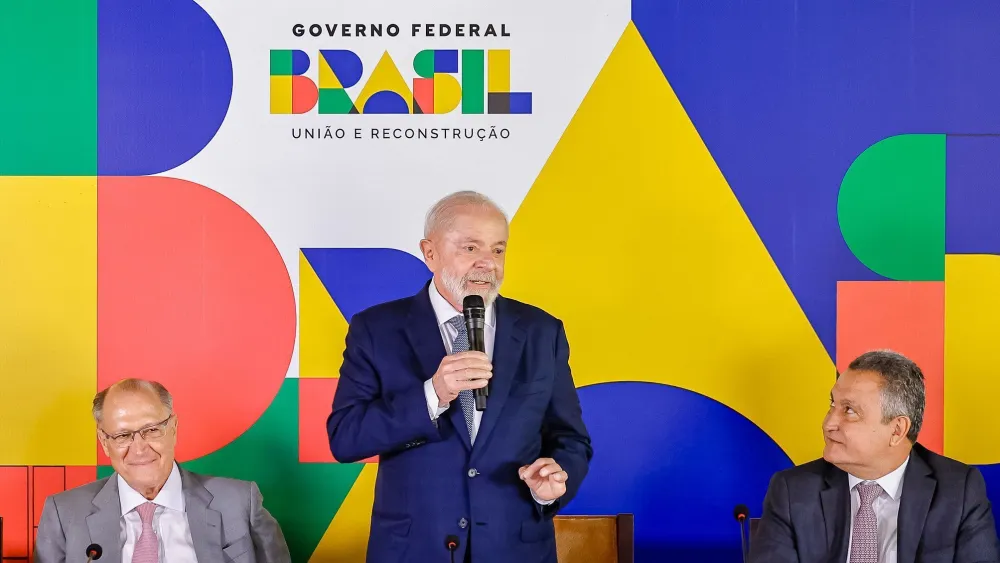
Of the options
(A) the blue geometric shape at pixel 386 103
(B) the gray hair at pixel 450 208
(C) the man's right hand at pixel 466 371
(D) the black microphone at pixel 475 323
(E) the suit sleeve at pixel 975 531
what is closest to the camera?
(C) the man's right hand at pixel 466 371

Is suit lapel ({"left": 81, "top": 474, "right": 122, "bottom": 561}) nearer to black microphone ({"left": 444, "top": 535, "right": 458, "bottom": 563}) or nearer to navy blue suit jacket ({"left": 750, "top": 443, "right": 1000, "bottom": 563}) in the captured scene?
black microphone ({"left": 444, "top": 535, "right": 458, "bottom": 563})

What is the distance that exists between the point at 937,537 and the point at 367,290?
1.89 m

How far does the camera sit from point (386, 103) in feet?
11.2

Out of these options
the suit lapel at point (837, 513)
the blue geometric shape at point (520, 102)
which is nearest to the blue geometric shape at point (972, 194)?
the suit lapel at point (837, 513)

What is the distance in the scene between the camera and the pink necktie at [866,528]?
2.67m

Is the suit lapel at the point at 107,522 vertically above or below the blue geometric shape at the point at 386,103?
below

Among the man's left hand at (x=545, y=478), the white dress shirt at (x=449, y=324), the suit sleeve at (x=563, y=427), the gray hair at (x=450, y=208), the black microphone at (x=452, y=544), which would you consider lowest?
the black microphone at (x=452, y=544)

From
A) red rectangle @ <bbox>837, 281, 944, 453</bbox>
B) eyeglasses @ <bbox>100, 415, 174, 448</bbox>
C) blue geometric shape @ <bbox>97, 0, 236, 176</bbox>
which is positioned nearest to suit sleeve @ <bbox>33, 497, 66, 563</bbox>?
eyeglasses @ <bbox>100, 415, 174, 448</bbox>

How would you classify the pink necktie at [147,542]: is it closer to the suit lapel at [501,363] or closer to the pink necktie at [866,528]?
the suit lapel at [501,363]

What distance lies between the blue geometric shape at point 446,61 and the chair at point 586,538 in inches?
60.6

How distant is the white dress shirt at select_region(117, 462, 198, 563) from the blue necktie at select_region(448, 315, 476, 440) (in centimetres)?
100

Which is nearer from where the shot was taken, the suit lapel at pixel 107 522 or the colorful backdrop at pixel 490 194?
the suit lapel at pixel 107 522

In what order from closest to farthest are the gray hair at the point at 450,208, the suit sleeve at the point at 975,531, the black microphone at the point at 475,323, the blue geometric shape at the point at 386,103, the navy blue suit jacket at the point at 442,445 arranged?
the black microphone at the point at 475,323
the navy blue suit jacket at the point at 442,445
the gray hair at the point at 450,208
the suit sleeve at the point at 975,531
the blue geometric shape at the point at 386,103

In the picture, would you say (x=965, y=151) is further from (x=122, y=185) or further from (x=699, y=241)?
(x=122, y=185)
